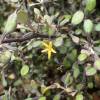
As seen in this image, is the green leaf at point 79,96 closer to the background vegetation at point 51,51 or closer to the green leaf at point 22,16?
the background vegetation at point 51,51

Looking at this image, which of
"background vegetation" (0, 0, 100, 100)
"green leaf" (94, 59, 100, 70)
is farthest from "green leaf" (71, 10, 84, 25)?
"green leaf" (94, 59, 100, 70)

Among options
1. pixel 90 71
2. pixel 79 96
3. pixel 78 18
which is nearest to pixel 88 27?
pixel 78 18

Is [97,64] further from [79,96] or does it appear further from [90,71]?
[79,96]

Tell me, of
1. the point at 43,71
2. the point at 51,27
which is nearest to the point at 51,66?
the point at 43,71

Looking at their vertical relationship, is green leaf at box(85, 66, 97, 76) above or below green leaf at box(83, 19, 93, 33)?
below

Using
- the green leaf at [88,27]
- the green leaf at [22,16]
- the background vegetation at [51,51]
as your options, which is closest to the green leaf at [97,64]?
the background vegetation at [51,51]

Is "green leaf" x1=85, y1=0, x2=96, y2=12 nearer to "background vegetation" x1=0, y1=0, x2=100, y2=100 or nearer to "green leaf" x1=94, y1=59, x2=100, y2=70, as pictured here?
"background vegetation" x1=0, y1=0, x2=100, y2=100

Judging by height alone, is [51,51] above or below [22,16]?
below

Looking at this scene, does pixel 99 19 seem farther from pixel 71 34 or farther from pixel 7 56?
pixel 7 56

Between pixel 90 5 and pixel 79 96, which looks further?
pixel 79 96

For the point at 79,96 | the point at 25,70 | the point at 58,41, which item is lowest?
the point at 79,96

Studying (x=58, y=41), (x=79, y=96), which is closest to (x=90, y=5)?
(x=58, y=41)

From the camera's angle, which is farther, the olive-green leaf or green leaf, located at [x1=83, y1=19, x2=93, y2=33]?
the olive-green leaf

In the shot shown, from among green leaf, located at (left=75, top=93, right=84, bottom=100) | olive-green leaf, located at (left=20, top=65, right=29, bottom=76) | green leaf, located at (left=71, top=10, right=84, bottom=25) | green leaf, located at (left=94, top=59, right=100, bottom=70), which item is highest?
green leaf, located at (left=71, top=10, right=84, bottom=25)
